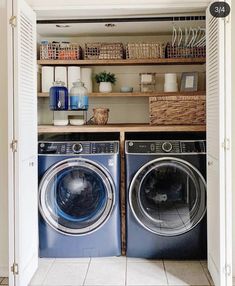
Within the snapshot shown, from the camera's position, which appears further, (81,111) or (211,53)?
(81,111)

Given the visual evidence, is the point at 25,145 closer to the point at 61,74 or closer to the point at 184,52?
the point at 61,74

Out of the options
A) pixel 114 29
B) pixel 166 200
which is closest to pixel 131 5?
pixel 114 29

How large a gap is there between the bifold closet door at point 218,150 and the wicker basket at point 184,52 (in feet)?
2.82

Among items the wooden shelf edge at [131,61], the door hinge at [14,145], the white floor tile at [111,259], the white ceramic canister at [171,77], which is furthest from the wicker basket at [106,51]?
the white floor tile at [111,259]

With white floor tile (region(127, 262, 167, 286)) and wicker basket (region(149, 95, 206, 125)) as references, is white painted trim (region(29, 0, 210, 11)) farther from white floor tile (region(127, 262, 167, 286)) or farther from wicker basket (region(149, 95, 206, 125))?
white floor tile (region(127, 262, 167, 286))

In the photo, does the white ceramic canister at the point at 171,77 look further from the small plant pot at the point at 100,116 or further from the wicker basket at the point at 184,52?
the small plant pot at the point at 100,116

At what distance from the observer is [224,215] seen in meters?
2.41

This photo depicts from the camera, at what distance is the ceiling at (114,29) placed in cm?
338

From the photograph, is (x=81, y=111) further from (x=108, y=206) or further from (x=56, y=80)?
(x=108, y=206)

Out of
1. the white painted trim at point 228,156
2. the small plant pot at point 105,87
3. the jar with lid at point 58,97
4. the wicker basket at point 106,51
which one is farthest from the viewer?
the small plant pot at point 105,87

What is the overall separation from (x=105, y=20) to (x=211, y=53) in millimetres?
1093

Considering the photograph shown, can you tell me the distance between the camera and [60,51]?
143 inches

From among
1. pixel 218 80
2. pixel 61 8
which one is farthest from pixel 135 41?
pixel 218 80

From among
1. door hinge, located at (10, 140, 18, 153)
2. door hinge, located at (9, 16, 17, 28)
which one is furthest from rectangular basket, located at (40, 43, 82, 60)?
door hinge, located at (10, 140, 18, 153)
